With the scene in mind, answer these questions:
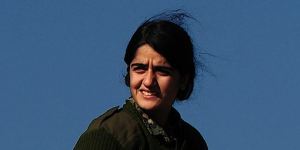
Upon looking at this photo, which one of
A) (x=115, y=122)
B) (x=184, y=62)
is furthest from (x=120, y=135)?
(x=184, y=62)

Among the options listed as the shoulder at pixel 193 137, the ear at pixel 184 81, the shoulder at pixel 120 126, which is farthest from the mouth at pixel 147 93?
the shoulder at pixel 193 137

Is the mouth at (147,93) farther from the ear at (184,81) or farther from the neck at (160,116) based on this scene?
the ear at (184,81)

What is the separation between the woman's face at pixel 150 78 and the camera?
1088 centimetres

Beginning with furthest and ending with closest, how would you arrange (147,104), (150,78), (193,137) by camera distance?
1. (193,137)
2. (147,104)
3. (150,78)

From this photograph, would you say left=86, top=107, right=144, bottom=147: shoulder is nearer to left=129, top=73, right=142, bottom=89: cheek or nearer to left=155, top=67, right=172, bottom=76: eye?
left=129, top=73, right=142, bottom=89: cheek

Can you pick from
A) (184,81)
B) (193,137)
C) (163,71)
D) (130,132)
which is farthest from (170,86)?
(193,137)

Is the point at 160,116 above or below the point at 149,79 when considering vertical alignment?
below

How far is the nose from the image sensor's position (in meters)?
10.9

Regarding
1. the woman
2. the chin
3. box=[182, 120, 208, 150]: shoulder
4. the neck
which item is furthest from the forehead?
box=[182, 120, 208, 150]: shoulder

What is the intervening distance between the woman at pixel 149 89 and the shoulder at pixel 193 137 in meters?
0.49

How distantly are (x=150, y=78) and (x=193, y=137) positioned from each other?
1.29 meters

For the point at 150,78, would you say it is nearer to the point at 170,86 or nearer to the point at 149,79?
the point at 149,79

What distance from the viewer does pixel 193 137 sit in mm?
11984

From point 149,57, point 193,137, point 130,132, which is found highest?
point 149,57
